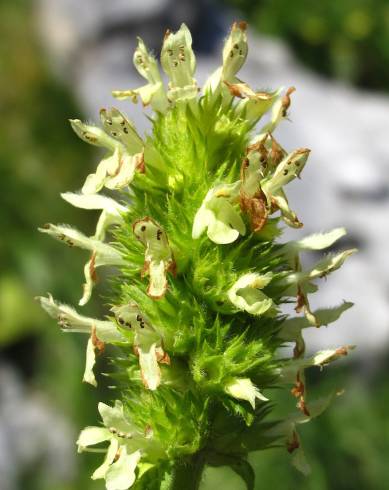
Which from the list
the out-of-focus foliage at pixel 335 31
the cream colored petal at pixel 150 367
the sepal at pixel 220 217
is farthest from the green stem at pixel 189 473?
the out-of-focus foliage at pixel 335 31

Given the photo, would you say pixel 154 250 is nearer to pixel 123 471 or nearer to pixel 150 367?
pixel 150 367

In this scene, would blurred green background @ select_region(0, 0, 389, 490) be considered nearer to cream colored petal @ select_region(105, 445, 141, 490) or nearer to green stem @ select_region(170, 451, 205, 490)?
green stem @ select_region(170, 451, 205, 490)

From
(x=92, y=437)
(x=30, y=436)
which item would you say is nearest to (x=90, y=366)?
(x=92, y=437)

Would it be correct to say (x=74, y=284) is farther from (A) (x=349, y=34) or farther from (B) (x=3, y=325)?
(A) (x=349, y=34)

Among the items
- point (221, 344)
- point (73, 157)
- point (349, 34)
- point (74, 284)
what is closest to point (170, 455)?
point (221, 344)

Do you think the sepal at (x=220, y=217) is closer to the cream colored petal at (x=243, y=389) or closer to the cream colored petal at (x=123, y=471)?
the cream colored petal at (x=243, y=389)

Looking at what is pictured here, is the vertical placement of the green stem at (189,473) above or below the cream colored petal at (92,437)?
below
